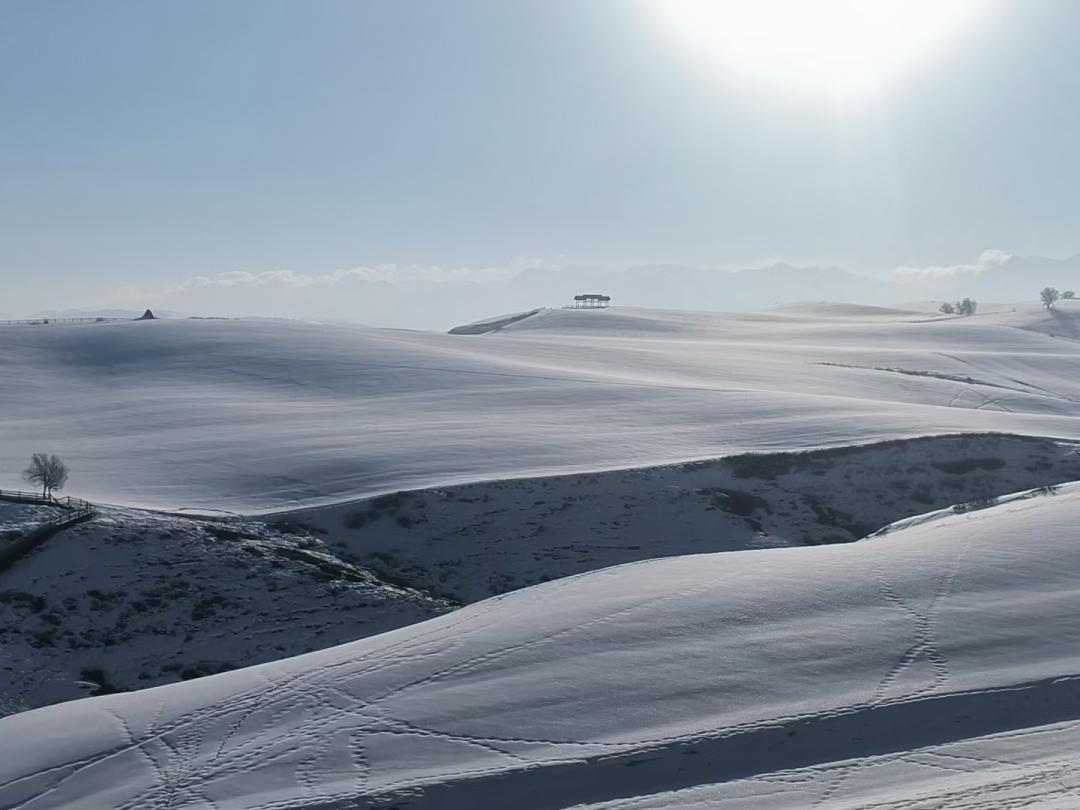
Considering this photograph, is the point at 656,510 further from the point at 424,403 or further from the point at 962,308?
the point at 962,308

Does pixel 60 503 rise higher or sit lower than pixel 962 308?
lower

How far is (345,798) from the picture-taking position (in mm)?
15172

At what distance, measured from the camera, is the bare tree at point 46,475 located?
35.0 metres

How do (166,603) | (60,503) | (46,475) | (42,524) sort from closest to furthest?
(166,603) < (42,524) < (60,503) < (46,475)

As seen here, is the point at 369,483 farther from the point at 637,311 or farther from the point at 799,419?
the point at 637,311

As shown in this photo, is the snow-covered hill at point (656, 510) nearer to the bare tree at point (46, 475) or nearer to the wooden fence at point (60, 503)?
the wooden fence at point (60, 503)

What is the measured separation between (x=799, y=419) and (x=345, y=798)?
1483 inches

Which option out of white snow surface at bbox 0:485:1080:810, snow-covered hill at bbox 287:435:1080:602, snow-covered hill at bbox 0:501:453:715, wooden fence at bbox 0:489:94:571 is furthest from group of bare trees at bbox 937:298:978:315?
wooden fence at bbox 0:489:94:571

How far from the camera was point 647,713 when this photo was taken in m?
17.7

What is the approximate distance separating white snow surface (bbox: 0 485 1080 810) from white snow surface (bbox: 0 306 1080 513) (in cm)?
1592

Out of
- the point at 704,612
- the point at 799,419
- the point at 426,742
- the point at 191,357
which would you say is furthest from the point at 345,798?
the point at 191,357

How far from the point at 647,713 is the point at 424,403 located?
3739 cm

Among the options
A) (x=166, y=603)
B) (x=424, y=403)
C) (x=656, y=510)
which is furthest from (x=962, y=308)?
(x=166, y=603)

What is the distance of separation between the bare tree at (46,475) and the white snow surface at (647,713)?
1565 centimetres
